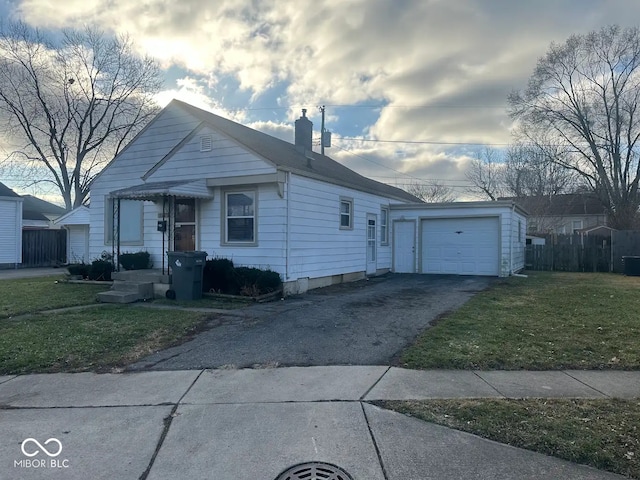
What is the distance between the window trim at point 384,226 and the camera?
17.3 metres

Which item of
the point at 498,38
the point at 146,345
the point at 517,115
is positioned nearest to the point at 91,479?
the point at 146,345

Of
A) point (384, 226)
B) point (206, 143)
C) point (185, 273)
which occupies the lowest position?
point (185, 273)

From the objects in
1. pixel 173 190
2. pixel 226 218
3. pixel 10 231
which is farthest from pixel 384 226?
pixel 10 231

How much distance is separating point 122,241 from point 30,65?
2089 centimetres

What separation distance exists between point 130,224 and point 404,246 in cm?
1071

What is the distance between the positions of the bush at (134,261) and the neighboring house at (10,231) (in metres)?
13.9

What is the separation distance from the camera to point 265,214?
11359 mm

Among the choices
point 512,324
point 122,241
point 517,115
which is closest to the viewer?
point 512,324

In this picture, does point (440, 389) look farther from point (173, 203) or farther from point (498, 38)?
point (498, 38)

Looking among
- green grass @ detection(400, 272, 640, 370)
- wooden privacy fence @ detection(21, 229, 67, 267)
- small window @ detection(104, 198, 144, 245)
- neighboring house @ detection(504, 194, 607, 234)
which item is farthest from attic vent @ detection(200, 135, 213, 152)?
neighboring house @ detection(504, 194, 607, 234)

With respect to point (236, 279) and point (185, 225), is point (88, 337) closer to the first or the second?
point (236, 279)

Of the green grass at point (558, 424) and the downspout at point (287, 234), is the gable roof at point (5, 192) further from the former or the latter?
the green grass at point (558, 424)

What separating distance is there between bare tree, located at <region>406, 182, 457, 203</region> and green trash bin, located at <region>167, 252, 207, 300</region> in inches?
1557

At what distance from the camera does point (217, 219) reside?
12.1m
